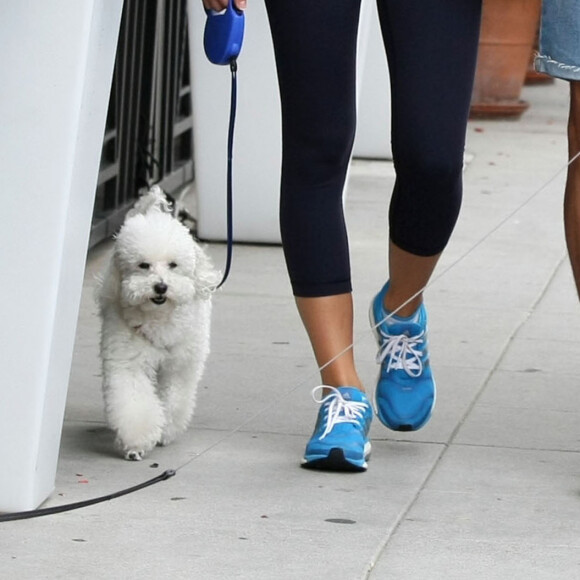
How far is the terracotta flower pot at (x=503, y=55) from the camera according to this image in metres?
12.2

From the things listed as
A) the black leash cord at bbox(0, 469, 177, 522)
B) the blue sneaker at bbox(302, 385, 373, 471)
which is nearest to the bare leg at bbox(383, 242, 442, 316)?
the blue sneaker at bbox(302, 385, 373, 471)

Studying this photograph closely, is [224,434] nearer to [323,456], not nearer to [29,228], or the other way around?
[323,456]

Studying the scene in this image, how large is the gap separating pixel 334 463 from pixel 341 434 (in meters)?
0.08

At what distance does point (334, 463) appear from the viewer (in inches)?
158

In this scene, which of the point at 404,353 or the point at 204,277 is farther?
the point at 404,353

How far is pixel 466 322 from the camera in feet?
19.6

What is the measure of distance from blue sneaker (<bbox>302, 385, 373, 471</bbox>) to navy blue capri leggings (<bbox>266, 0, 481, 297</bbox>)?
11.6 inches

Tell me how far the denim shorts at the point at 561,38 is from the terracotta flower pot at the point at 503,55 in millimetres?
8332

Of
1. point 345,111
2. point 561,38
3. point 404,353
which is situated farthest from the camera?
point 404,353

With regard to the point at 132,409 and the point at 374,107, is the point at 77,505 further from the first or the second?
the point at 374,107

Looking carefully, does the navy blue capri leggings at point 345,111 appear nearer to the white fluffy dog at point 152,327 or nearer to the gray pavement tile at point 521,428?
the white fluffy dog at point 152,327

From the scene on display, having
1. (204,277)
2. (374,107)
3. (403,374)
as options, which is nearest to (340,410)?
(403,374)

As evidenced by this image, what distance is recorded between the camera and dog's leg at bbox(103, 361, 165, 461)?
13.5ft

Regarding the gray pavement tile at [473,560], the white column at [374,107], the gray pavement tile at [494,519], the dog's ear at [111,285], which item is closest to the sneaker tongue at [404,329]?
the gray pavement tile at [494,519]
